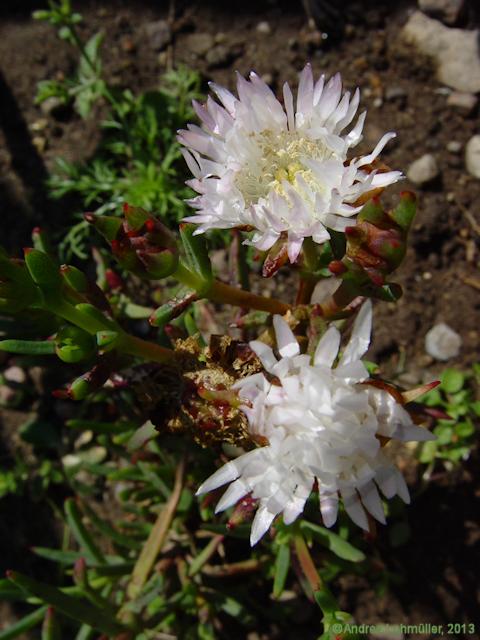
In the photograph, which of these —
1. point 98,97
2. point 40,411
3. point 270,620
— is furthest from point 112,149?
point 270,620

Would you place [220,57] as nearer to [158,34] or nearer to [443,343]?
[158,34]

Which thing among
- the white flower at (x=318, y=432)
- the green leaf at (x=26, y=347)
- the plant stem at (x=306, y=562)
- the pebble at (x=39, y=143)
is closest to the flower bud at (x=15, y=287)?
the green leaf at (x=26, y=347)

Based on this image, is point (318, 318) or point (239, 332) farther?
point (239, 332)

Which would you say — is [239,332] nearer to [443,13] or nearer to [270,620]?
[270,620]

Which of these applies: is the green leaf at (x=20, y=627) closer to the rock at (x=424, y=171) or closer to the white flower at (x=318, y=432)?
the white flower at (x=318, y=432)

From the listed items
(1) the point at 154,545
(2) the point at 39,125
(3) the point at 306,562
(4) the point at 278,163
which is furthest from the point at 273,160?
(2) the point at 39,125

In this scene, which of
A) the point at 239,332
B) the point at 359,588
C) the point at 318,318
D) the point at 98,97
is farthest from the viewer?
the point at 98,97

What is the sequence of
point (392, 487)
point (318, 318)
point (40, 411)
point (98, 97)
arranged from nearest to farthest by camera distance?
point (392, 487)
point (318, 318)
point (40, 411)
point (98, 97)

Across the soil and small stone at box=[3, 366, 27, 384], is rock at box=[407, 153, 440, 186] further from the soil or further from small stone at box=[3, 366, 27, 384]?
small stone at box=[3, 366, 27, 384]
